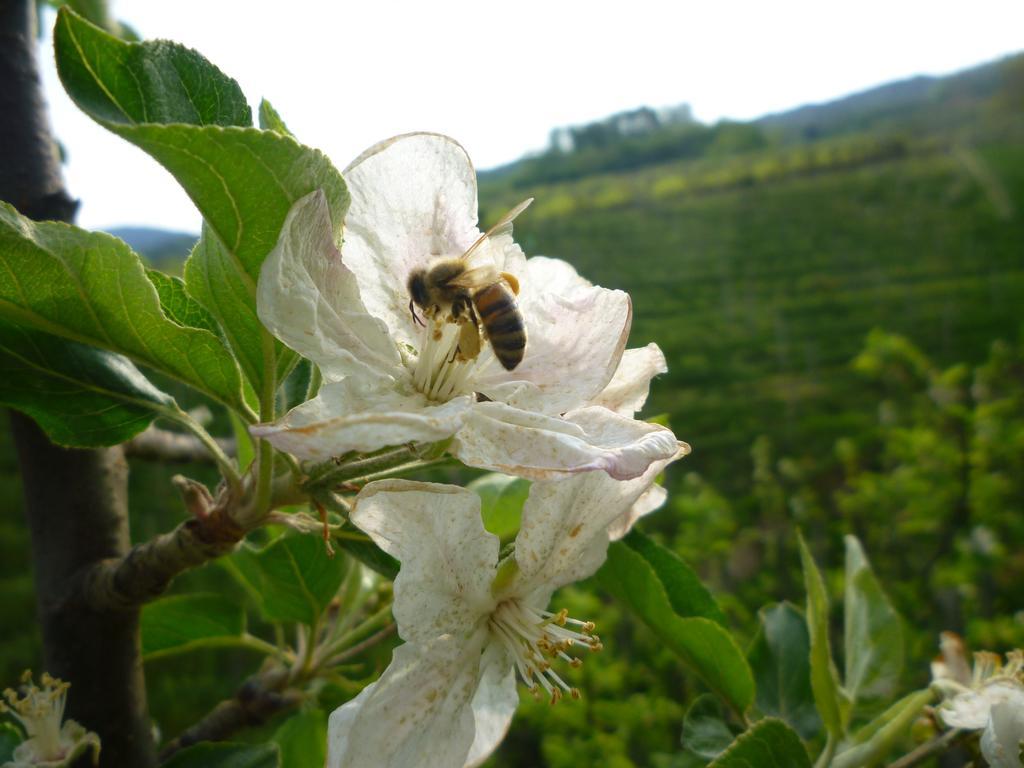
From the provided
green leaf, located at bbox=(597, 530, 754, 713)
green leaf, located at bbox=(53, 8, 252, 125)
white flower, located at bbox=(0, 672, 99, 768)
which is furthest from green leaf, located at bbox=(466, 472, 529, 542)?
green leaf, located at bbox=(53, 8, 252, 125)

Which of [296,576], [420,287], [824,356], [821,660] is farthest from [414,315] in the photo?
[824,356]

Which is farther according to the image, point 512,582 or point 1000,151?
point 1000,151

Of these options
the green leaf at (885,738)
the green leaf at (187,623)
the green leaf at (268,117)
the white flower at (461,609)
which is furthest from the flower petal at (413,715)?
the green leaf at (187,623)

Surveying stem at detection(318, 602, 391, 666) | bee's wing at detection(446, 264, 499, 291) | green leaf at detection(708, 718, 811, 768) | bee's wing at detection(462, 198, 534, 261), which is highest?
bee's wing at detection(462, 198, 534, 261)

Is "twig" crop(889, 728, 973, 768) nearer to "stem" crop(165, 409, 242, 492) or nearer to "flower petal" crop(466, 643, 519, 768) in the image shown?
"flower petal" crop(466, 643, 519, 768)

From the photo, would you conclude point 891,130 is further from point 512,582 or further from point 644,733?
point 512,582

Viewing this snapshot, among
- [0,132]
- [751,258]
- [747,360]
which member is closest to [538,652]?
[0,132]

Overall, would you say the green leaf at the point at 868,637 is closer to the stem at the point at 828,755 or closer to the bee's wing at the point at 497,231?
the stem at the point at 828,755
